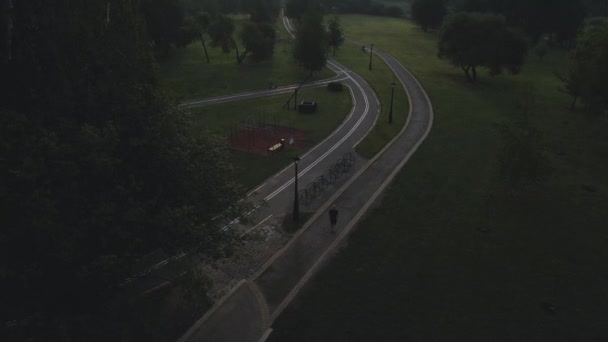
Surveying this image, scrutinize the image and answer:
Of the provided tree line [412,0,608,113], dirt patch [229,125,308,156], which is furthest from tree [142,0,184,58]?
tree line [412,0,608,113]

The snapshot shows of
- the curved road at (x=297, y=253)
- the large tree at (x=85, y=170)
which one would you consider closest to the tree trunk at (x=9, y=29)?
the large tree at (x=85, y=170)

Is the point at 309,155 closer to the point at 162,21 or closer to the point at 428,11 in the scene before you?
the point at 162,21

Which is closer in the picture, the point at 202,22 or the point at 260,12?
the point at 202,22

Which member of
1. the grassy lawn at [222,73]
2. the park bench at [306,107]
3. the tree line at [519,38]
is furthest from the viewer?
the grassy lawn at [222,73]

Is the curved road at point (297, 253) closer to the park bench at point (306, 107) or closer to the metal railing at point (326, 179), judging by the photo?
the metal railing at point (326, 179)

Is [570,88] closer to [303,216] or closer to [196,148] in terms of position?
[303,216]

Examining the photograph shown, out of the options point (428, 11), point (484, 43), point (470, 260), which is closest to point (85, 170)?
point (470, 260)
